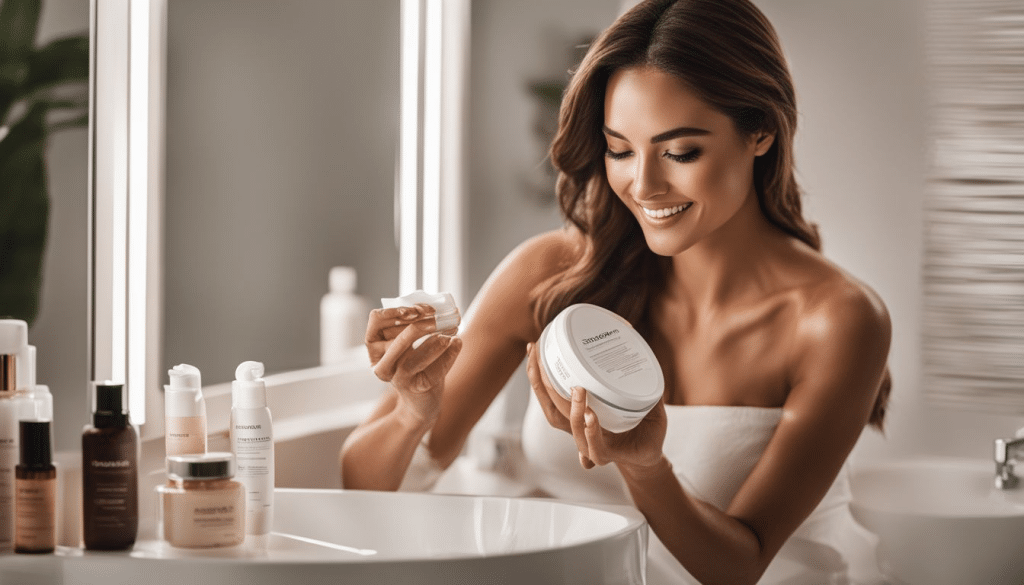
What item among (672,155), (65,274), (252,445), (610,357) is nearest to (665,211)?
(672,155)

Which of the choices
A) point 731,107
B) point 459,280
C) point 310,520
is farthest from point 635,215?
point 310,520

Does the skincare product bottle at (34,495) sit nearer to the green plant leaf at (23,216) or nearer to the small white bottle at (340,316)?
the green plant leaf at (23,216)

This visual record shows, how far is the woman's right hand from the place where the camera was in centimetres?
114

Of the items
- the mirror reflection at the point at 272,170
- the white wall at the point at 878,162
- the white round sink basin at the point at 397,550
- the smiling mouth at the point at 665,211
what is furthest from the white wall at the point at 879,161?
the mirror reflection at the point at 272,170

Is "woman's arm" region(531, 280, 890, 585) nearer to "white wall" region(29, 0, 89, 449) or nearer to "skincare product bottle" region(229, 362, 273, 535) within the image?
"skincare product bottle" region(229, 362, 273, 535)

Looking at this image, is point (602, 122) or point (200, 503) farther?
point (602, 122)

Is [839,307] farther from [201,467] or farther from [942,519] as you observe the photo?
[201,467]

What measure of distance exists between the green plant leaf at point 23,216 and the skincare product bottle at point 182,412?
5.7 inches

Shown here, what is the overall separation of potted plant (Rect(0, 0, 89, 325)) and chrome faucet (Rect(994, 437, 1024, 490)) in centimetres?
106

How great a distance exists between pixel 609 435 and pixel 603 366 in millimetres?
84

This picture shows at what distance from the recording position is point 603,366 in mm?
1042

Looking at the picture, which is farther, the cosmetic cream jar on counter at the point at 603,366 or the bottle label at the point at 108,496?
the cosmetic cream jar on counter at the point at 603,366

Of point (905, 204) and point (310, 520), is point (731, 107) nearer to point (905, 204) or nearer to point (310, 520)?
point (905, 204)

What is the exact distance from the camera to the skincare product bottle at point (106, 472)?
0.91 m
